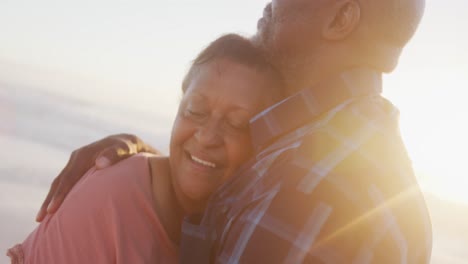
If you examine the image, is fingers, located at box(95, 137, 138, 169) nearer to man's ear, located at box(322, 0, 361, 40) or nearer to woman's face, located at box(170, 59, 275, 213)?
woman's face, located at box(170, 59, 275, 213)

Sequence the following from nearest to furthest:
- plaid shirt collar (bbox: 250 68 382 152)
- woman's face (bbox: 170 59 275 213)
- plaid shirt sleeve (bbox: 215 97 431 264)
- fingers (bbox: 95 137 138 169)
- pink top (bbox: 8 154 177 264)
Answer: plaid shirt sleeve (bbox: 215 97 431 264)
plaid shirt collar (bbox: 250 68 382 152)
pink top (bbox: 8 154 177 264)
woman's face (bbox: 170 59 275 213)
fingers (bbox: 95 137 138 169)

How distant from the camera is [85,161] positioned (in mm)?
2654

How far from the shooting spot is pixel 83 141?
9867mm

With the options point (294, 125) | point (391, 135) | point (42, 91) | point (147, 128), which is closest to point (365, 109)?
point (391, 135)

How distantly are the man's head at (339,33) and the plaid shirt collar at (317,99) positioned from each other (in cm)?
6

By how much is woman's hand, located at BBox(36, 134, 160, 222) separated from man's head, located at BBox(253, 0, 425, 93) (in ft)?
2.49

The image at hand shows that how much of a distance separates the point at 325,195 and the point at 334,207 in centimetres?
4

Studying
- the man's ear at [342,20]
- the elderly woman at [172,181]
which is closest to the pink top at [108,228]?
the elderly woman at [172,181]

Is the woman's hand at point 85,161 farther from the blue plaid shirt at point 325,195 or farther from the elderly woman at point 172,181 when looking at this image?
the blue plaid shirt at point 325,195

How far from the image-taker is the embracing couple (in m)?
1.61

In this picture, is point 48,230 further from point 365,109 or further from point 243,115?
point 365,109

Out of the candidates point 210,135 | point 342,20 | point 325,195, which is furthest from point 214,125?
point 325,195

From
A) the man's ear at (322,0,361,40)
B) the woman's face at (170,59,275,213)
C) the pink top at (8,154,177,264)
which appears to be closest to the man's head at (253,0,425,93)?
the man's ear at (322,0,361,40)

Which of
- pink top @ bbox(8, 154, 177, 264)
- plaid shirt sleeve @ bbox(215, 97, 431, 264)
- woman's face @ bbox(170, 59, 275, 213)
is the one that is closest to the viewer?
plaid shirt sleeve @ bbox(215, 97, 431, 264)
